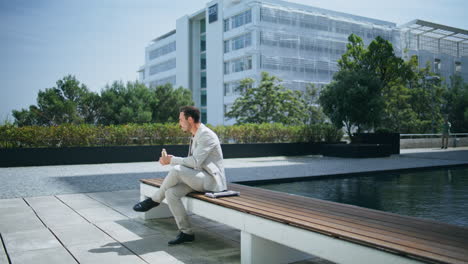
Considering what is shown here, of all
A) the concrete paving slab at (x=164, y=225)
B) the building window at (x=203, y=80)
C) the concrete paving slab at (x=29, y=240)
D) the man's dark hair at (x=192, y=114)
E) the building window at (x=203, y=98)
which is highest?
the building window at (x=203, y=80)

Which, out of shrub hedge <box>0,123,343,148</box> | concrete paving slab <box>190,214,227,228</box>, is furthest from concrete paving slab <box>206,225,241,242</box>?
shrub hedge <box>0,123,343,148</box>

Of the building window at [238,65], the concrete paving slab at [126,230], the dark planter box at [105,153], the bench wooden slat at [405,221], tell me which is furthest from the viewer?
the building window at [238,65]

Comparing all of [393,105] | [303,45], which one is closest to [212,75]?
[303,45]

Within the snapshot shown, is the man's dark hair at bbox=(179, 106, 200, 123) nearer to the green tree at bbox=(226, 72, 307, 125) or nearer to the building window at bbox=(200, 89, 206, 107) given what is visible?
the green tree at bbox=(226, 72, 307, 125)

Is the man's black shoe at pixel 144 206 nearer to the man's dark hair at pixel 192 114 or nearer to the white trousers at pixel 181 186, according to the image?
the white trousers at pixel 181 186

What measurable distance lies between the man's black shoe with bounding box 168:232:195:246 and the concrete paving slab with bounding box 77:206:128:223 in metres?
1.61

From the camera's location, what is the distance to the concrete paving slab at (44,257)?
385 centimetres

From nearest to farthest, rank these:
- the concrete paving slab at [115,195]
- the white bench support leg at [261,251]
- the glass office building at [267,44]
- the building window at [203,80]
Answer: the white bench support leg at [261,251] → the concrete paving slab at [115,195] → the glass office building at [267,44] → the building window at [203,80]

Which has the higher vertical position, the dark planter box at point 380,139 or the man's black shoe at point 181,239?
the dark planter box at point 380,139

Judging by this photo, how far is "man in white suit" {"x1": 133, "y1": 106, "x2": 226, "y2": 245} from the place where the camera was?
462 centimetres

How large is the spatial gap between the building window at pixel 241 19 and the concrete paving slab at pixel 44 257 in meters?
53.7

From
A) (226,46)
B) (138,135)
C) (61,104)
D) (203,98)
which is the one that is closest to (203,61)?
(203,98)

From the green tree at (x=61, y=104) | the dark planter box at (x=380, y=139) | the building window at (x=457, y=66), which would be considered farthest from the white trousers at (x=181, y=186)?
the building window at (x=457, y=66)

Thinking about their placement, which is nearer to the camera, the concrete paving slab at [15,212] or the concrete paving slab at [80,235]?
the concrete paving slab at [80,235]
